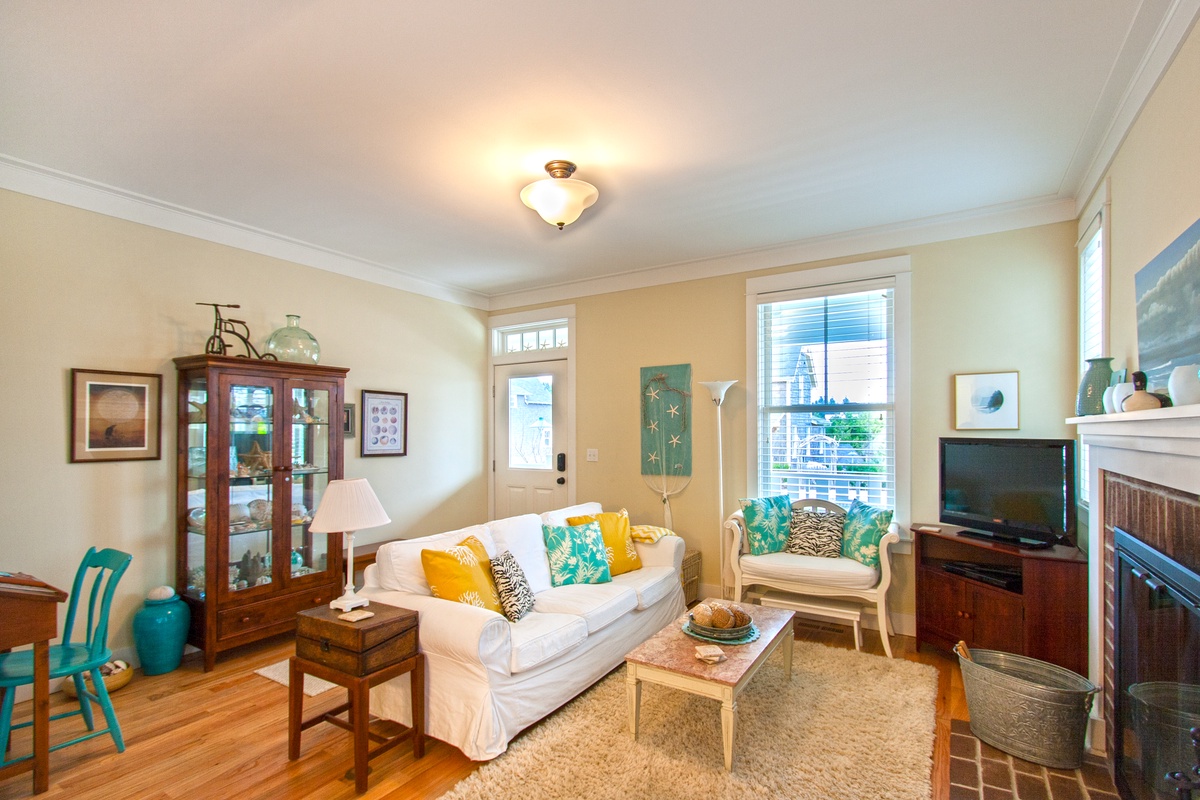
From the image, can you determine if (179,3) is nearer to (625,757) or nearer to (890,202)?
(625,757)

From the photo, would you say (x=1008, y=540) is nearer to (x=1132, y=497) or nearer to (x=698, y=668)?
(x=1132, y=497)

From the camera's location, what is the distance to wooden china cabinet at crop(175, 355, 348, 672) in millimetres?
3361

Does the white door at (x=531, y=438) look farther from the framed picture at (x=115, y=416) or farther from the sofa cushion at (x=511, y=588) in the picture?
the framed picture at (x=115, y=416)

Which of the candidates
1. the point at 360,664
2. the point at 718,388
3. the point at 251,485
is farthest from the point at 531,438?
the point at 360,664

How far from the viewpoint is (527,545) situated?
3.41m

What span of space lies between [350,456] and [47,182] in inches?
92.1

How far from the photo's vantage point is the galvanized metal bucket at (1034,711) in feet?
7.73

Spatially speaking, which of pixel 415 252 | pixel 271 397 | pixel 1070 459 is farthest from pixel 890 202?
pixel 271 397

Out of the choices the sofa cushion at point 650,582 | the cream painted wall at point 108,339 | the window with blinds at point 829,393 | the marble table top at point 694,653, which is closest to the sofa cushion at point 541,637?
the marble table top at point 694,653

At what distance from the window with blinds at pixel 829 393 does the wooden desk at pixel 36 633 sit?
3.94 m

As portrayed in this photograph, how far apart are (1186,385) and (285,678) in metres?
4.03

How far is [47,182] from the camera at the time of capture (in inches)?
120

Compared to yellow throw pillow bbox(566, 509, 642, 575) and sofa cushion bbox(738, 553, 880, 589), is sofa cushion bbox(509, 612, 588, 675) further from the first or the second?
sofa cushion bbox(738, 553, 880, 589)

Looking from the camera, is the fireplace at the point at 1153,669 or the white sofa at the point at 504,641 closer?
the fireplace at the point at 1153,669
